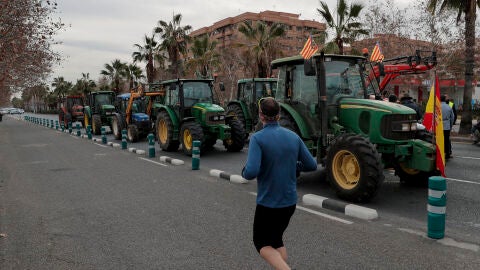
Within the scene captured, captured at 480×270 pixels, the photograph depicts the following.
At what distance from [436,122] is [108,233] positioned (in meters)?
4.85

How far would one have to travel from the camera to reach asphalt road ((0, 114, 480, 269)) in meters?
4.31

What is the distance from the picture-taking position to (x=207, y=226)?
548 cm

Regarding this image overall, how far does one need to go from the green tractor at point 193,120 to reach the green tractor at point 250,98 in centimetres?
151

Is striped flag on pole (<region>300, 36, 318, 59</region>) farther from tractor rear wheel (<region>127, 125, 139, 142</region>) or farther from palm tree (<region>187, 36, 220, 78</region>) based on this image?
palm tree (<region>187, 36, 220, 78</region>)

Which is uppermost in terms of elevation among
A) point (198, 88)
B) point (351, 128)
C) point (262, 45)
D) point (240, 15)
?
point (240, 15)

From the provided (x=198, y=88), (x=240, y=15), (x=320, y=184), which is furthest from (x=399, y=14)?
(x=240, y=15)

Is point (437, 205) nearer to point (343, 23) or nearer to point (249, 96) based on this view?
point (249, 96)

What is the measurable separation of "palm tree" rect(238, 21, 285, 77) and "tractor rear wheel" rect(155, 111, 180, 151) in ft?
49.7

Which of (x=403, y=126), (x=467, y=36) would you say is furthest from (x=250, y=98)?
(x=467, y=36)

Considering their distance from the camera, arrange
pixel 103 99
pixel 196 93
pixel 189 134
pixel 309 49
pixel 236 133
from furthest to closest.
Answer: pixel 103 99 → pixel 196 93 → pixel 236 133 → pixel 189 134 → pixel 309 49

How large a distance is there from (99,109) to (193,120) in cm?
1240

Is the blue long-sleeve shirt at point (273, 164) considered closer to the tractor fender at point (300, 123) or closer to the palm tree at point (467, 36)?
the tractor fender at point (300, 123)

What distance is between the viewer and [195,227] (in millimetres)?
5453

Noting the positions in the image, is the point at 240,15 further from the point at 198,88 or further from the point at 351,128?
the point at 351,128
